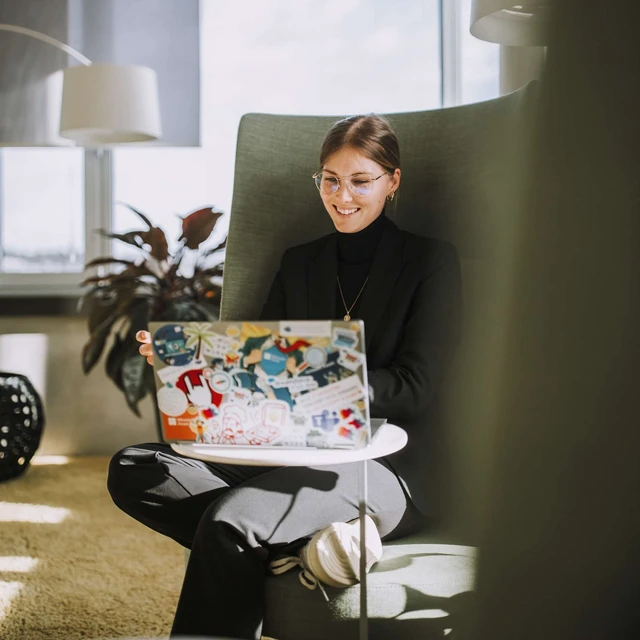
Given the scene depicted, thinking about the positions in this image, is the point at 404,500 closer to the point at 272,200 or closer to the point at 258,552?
the point at 258,552

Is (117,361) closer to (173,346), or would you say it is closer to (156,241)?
(156,241)

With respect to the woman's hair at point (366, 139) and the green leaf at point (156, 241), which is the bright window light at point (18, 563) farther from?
the woman's hair at point (366, 139)

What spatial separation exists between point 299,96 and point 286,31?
263mm

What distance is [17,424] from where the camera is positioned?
Result: 8.84ft

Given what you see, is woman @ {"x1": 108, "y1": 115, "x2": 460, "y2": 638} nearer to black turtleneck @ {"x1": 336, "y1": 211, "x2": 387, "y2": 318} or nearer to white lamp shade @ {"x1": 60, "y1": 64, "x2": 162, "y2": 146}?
black turtleneck @ {"x1": 336, "y1": 211, "x2": 387, "y2": 318}

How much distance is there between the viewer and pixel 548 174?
42 cm

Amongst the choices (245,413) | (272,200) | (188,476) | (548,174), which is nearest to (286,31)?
(272,200)

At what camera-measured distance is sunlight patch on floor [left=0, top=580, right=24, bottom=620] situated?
1672 mm

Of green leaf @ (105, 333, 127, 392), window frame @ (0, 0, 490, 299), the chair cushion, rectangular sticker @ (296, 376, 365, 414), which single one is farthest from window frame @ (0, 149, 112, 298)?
rectangular sticker @ (296, 376, 365, 414)

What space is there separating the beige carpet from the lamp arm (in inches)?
63.0

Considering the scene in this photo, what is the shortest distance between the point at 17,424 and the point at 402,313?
5.80ft

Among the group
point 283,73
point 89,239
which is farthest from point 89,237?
point 283,73

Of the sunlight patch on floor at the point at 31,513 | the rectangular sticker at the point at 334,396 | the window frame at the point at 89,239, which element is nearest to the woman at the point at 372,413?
the rectangular sticker at the point at 334,396

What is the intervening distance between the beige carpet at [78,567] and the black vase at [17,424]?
0.07 meters
